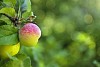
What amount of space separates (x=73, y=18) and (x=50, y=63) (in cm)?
139

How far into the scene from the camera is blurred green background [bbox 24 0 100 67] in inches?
87.6

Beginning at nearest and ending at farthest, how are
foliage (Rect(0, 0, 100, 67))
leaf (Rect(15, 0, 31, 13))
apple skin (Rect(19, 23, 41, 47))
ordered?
apple skin (Rect(19, 23, 41, 47))
leaf (Rect(15, 0, 31, 13))
foliage (Rect(0, 0, 100, 67))

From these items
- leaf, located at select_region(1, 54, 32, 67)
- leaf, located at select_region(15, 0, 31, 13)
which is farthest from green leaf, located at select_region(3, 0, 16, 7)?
leaf, located at select_region(1, 54, 32, 67)

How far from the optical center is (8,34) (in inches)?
31.0

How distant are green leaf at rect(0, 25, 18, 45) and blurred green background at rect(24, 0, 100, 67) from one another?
0.84 m

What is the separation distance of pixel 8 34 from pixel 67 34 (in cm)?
213

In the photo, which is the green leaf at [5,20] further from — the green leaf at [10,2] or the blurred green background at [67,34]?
the blurred green background at [67,34]

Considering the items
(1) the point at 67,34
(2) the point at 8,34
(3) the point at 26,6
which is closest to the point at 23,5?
(3) the point at 26,6

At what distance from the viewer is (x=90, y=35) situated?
8.24ft

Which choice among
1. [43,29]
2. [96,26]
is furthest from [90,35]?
[43,29]

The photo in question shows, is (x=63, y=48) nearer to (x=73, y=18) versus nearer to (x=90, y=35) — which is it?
(x=90, y=35)

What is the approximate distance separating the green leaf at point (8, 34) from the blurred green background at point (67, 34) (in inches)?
33.0

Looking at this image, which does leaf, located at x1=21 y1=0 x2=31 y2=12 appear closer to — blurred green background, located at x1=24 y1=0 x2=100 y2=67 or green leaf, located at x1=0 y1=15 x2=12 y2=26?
green leaf, located at x1=0 y1=15 x2=12 y2=26

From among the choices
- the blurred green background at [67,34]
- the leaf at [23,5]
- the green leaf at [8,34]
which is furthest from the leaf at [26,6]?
the blurred green background at [67,34]
